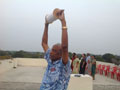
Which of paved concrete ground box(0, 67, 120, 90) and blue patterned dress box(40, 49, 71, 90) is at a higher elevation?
blue patterned dress box(40, 49, 71, 90)

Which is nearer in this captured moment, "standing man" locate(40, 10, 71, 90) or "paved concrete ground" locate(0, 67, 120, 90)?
"standing man" locate(40, 10, 71, 90)

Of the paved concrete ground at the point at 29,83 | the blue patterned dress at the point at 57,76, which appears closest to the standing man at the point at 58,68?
the blue patterned dress at the point at 57,76

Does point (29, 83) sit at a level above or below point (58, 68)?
below

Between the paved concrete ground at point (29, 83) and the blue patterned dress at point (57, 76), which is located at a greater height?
the blue patterned dress at point (57, 76)

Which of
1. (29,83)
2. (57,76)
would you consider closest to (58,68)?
(57,76)

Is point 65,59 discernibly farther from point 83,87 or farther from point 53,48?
point 83,87

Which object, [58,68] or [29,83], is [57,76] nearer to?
[58,68]

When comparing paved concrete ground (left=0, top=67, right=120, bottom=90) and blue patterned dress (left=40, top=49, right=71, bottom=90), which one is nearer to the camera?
blue patterned dress (left=40, top=49, right=71, bottom=90)

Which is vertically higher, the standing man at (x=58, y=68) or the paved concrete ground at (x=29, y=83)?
the standing man at (x=58, y=68)

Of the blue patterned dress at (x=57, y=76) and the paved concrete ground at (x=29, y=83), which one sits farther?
the paved concrete ground at (x=29, y=83)

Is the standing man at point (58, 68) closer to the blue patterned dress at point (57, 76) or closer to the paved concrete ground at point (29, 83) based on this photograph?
the blue patterned dress at point (57, 76)

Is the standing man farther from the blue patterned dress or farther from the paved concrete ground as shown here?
the paved concrete ground

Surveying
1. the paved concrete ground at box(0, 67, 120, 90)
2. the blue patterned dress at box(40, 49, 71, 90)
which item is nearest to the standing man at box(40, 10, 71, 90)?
the blue patterned dress at box(40, 49, 71, 90)

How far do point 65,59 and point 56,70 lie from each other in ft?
0.62
